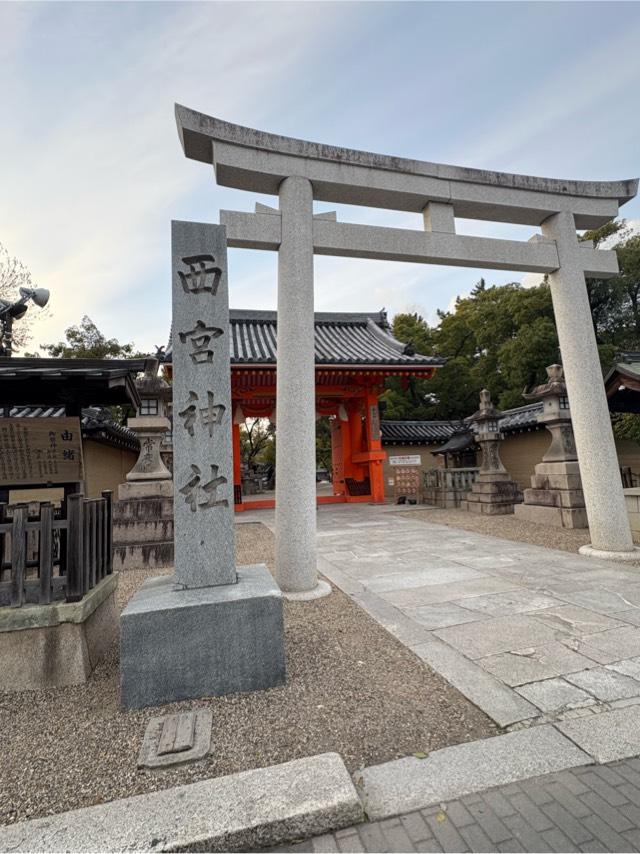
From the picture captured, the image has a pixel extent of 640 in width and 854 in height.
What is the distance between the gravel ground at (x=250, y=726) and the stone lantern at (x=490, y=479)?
9.58 metres

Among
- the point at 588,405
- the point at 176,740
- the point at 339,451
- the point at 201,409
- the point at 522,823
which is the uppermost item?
the point at 339,451

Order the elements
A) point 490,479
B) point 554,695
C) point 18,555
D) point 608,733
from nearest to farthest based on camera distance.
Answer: point 608,733 → point 554,695 → point 18,555 → point 490,479

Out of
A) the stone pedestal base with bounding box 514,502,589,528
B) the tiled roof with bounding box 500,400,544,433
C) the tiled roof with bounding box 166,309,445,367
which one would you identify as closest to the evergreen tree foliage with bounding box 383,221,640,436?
the tiled roof with bounding box 500,400,544,433

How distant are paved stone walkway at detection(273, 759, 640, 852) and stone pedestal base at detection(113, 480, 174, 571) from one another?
6.29m

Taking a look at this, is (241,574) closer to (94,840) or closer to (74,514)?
(74,514)

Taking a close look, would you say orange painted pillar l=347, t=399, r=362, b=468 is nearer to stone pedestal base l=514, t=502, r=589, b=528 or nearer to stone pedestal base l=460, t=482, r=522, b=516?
stone pedestal base l=460, t=482, r=522, b=516

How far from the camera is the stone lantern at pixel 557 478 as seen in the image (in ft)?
30.6

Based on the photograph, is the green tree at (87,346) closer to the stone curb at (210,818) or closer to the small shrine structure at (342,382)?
the small shrine structure at (342,382)

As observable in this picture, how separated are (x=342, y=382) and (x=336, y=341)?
2.91 m

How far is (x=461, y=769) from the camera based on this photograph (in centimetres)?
214

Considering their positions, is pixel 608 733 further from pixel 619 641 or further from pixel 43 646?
pixel 43 646

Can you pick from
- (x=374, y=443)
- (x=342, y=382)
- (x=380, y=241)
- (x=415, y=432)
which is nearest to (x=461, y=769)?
(x=380, y=241)

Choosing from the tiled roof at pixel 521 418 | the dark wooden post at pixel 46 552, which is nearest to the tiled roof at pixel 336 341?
the tiled roof at pixel 521 418

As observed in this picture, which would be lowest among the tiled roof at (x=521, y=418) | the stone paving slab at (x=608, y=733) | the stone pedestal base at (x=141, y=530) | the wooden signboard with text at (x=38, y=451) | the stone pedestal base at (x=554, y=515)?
the stone paving slab at (x=608, y=733)
